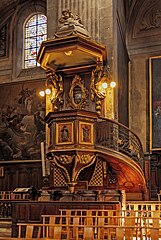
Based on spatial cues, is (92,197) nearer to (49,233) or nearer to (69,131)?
(69,131)

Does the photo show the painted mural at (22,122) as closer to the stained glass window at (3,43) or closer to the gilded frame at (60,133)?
the stained glass window at (3,43)

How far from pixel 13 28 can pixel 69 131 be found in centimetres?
976

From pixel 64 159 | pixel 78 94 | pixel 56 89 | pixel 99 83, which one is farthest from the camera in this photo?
pixel 56 89

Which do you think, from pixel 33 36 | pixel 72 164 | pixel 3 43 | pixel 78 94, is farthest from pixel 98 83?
pixel 3 43

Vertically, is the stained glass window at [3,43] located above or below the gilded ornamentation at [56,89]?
above

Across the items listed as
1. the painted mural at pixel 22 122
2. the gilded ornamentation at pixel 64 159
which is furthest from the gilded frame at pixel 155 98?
the gilded ornamentation at pixel 64 159

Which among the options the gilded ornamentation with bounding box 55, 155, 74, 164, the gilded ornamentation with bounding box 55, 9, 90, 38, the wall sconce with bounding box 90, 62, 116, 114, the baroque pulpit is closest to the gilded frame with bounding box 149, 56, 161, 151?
the baroque pulpit

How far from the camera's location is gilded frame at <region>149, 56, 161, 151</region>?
644 inches

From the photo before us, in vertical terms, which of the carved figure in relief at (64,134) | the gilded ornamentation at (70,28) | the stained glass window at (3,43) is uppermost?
the stained glass window at (3,43)

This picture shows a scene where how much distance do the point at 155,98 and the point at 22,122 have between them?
560cm

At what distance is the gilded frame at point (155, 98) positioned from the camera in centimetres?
1636

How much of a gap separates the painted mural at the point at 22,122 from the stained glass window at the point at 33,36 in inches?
60.4

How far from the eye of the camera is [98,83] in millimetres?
13547

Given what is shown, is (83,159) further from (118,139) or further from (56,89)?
(56,89)
